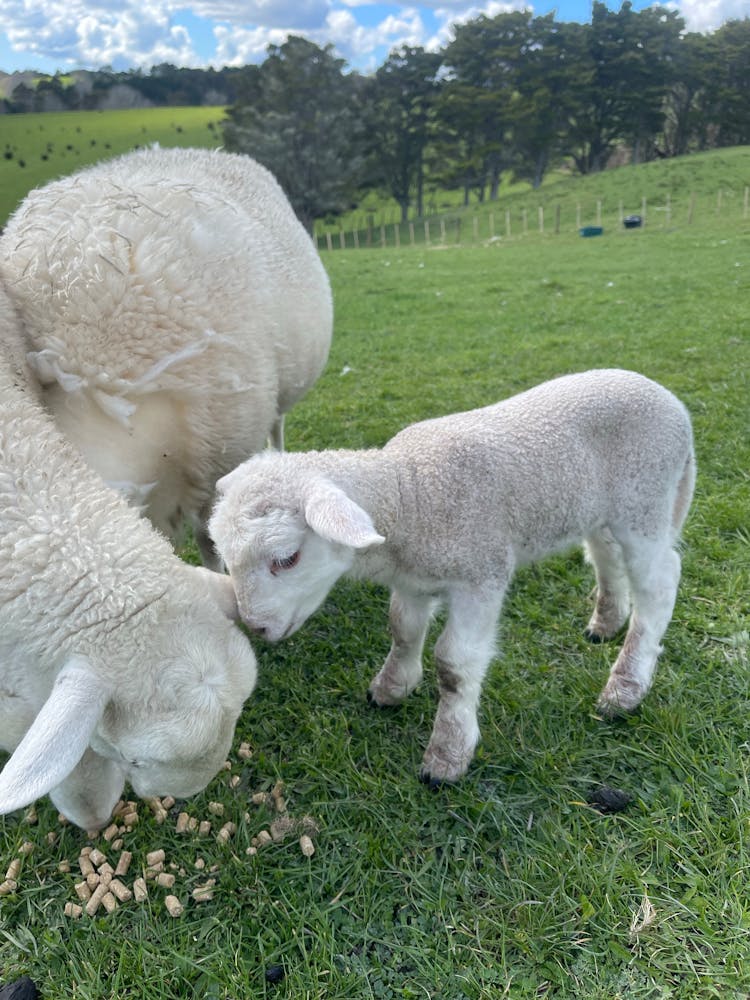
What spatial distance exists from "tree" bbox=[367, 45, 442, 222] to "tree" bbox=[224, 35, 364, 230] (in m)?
3.04

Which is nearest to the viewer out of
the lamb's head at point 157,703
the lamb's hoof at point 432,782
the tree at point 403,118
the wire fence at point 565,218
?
the lamb's head at point 157,703

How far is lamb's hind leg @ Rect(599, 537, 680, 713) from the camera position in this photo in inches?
114

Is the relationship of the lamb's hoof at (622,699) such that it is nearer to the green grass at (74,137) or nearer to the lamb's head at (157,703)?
the lamb's head at (157,703)

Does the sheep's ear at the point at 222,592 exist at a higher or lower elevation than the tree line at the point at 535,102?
lower

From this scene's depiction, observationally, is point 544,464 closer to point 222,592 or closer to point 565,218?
point 222,592

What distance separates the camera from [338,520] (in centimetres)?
210

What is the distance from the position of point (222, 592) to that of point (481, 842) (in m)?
1.20

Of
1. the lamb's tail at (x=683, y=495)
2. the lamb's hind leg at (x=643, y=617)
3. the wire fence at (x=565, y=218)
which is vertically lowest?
the wire fence at (x=565, y=218)

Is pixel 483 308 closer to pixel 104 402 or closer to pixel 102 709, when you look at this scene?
pixel 104 402

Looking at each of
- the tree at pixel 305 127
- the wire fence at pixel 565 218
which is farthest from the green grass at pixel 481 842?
the tree at pixel 305 127

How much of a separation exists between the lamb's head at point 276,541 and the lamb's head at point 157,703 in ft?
0.51

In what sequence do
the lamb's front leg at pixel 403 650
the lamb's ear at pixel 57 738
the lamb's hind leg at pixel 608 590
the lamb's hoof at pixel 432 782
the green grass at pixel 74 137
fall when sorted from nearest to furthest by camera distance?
the lamb's ear at pixel 57 738 < the lamb's hoof at pixel 432 782 < the lamb's front leg at pixel 403 650 < the lamb's hind leg at pixel 608 590 < the green grass at pixel 74 137

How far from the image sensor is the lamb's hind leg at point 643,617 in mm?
2896

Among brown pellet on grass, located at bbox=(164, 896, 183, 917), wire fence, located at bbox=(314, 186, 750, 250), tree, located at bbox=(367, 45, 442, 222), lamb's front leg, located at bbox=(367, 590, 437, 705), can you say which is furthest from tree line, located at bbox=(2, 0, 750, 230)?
brown pellet on grass, located at bbox=(164, 896, 183, 917)
